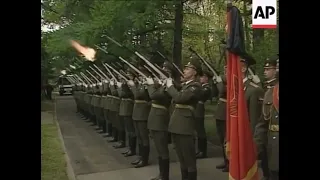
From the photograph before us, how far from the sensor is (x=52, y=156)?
16.1 feet

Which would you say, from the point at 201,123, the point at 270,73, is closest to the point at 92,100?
the point at 201,123

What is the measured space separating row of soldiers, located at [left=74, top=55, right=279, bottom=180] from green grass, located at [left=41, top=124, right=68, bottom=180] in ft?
2.54

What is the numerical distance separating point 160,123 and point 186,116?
485 millimetres

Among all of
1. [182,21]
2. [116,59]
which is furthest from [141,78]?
[182,21]

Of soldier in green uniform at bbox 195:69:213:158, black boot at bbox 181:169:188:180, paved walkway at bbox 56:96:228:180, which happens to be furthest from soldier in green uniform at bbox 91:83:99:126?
black boot at bbox 181:169:188:180

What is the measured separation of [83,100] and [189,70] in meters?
3.12

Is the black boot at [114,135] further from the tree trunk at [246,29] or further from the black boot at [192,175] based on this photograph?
the tree trunk at [246,29]

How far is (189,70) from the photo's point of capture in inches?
162

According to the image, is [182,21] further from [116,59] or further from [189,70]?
[116,59]

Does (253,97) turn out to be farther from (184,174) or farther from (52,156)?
(52,156)

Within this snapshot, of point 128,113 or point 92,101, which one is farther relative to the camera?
point 92,101

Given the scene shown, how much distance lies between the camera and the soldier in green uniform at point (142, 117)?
5207mm

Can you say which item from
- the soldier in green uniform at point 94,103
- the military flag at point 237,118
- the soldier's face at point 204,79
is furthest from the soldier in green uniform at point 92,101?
the military flag at point 237,118

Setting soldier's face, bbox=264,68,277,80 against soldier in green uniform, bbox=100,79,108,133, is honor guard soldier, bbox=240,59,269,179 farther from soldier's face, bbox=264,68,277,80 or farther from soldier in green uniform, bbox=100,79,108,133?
soldier in green uniform, bbox=100,79,108,133
